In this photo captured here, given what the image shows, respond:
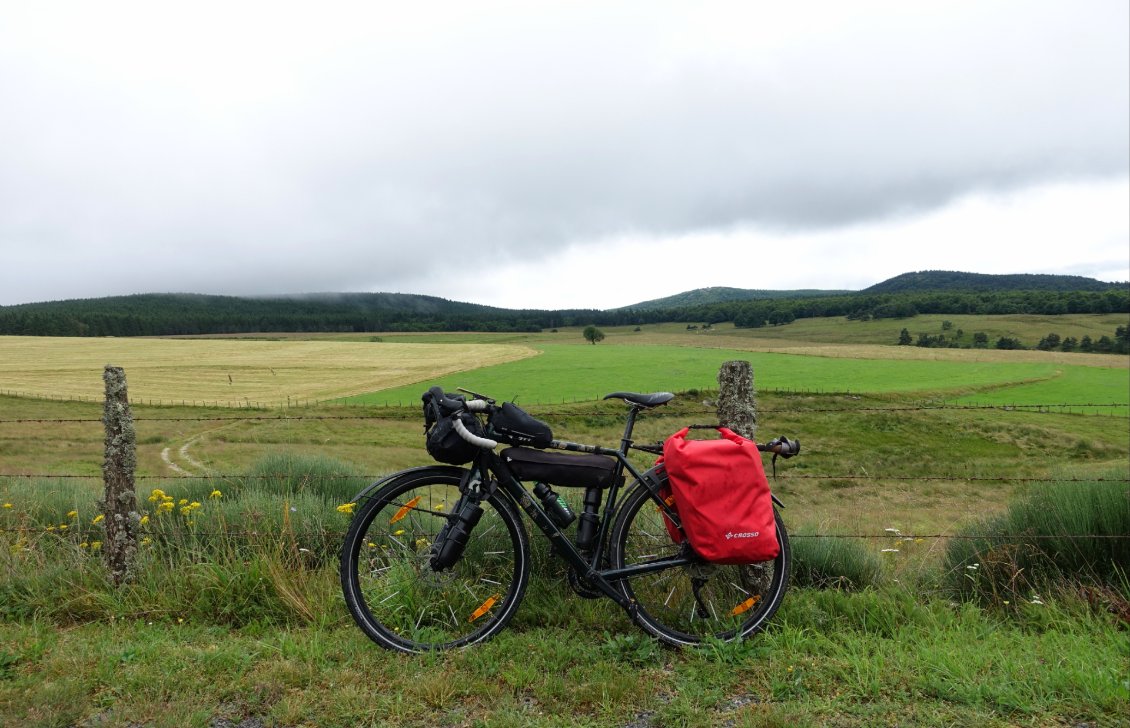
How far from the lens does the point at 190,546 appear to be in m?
4.96

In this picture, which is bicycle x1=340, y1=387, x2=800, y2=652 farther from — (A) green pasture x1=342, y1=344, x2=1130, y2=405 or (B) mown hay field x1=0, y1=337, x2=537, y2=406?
(B) mown hay field x1=0, y1=337, x2=537, y2=406

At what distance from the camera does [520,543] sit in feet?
12.6

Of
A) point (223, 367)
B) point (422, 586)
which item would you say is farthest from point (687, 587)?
point (223, 367)

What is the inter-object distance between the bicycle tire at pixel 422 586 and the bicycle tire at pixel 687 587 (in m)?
0.67

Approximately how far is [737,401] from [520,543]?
71.3 inches

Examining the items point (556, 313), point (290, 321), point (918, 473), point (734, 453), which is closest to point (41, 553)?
point (734, 453)

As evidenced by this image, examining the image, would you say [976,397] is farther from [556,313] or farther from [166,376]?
[556,313]

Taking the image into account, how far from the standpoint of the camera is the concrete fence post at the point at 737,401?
4.43 m

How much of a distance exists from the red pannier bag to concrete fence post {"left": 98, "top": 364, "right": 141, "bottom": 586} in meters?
4.00

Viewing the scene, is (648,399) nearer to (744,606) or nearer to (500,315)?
(744,606)

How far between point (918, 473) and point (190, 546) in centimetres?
3095

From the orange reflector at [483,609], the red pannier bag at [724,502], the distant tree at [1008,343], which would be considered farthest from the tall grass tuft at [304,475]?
the distant tree at [1008,343]

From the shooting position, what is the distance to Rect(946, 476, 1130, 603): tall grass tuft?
198 inches

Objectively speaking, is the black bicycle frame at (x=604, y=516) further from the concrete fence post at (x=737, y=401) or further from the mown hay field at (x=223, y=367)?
the mown hay field at (x=223, y=367)
